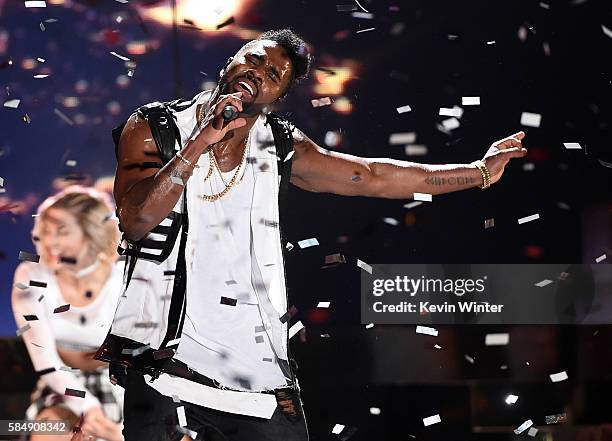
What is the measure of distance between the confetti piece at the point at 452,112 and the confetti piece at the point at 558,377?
2.96 ft

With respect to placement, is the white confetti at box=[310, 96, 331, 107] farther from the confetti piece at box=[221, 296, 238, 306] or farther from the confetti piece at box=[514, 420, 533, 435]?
the confetti piece at box=[514, 420, 533, 435]

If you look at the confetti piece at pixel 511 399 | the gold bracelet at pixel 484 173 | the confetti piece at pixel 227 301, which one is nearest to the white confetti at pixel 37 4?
the confetti piece at pixel 227 301

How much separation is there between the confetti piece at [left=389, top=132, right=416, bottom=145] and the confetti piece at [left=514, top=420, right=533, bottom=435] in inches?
39.0

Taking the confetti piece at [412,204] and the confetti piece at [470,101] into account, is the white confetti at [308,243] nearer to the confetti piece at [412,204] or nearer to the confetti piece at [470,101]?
the confetti piece at [412,204]

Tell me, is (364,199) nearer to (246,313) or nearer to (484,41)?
(484,41)

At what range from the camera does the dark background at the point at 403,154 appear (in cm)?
268

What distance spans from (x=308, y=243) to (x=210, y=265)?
2.31ft

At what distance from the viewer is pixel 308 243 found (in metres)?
2.72

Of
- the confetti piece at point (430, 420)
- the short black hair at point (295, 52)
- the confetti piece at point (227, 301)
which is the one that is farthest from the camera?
the confetti piece at point (430, 420)

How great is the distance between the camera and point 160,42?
2.70 m

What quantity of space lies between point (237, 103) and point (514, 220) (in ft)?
4.15

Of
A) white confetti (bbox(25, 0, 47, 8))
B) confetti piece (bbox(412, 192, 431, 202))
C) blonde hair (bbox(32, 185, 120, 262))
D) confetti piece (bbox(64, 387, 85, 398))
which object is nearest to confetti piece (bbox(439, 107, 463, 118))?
confetti piece (bbox(412, 192, 431, 202))

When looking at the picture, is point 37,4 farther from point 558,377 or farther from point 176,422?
point 558,377

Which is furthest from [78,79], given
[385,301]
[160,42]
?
Result: [385,301]
